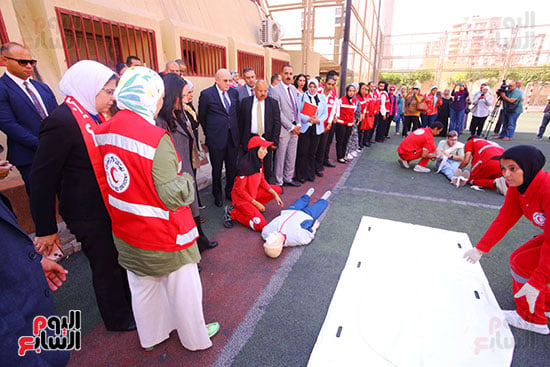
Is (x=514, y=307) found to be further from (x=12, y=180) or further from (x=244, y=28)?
(x=244, y=28)

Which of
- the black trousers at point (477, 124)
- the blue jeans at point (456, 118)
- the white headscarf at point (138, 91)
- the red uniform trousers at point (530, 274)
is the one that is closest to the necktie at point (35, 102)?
the white headscarf at point (138, 91)

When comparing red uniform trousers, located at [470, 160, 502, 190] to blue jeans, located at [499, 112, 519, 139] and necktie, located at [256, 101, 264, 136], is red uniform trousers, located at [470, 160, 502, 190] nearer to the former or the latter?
necktie, located at [256, 101, 264, 136]

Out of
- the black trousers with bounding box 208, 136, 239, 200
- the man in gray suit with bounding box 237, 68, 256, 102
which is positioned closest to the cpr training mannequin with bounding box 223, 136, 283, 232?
the black trousers with bounding box 208, 136, 239, 200

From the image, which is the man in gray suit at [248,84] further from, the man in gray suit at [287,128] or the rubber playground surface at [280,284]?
the rubber playground surface at [280,284]

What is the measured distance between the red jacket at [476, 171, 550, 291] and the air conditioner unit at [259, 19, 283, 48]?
794cm

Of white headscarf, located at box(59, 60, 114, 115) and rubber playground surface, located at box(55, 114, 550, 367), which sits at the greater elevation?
white headscarf, located at box(59, 60, 114, 115)

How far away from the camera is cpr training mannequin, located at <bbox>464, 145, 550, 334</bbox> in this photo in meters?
1.84

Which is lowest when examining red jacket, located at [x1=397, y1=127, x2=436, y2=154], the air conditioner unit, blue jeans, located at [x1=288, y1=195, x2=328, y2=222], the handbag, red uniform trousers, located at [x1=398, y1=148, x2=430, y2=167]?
blue jeans, located at [x1=288, y1=195, x2=328, y2=222]

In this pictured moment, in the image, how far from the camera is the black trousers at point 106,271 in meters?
1.68

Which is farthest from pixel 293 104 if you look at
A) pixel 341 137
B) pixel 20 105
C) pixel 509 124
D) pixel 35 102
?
pixel 509 124

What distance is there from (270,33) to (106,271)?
836cm

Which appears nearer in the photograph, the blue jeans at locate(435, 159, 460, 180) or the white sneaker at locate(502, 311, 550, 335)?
the white sneaker at locate(502, 311, 550, 335)

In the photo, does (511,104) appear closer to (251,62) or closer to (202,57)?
(251,62)

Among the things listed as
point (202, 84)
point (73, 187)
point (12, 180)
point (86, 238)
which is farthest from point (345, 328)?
point (202, 84)
